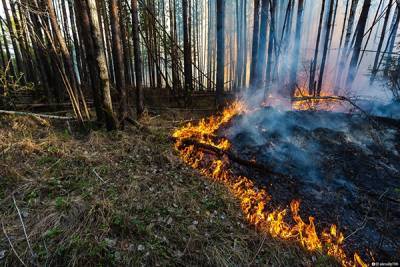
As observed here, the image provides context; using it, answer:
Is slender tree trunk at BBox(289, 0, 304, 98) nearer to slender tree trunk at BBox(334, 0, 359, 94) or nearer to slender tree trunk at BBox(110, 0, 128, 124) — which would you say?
slender tree trunk at BBox(334, 0, 359, 94)

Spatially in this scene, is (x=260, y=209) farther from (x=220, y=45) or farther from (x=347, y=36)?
(x=347, y=36)

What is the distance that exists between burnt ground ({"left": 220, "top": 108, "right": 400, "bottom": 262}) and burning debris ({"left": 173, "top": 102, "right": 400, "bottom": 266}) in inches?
0.6

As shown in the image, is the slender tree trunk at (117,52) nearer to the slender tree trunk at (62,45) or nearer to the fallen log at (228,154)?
the slender tree trunk at (62,45)

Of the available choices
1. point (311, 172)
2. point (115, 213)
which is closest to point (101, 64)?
point (115, 213)

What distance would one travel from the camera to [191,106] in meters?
10.3

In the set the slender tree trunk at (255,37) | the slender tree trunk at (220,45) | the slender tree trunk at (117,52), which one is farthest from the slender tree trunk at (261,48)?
the slender tree trunk at (117,52)

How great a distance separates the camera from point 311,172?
498 centimetres

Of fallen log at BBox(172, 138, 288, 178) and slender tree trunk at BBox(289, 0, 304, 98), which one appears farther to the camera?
slender tree trunk at BBox(289, 0, 304, 98)

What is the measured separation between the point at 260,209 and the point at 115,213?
259 centimetres

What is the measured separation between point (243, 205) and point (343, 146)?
3718mm

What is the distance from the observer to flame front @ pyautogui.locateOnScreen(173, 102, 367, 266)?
344cm

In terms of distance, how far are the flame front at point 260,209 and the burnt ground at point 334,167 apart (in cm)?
18

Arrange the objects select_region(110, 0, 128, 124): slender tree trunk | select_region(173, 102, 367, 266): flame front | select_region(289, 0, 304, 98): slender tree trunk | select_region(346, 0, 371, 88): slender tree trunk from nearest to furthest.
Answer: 1. select_region(173, 102, 367, 266): flame front
2. select_region(110, 0, 128, 124): slender tree trunk
3. select_region(346, 0, 371, 88): slender tree trunk
4. select_region(289, 0, 304, 98): slender tree trunk

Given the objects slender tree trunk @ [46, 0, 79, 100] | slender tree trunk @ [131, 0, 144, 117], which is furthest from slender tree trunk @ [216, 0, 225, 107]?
slender tree trunk @ [46, 0, 79, 100]
